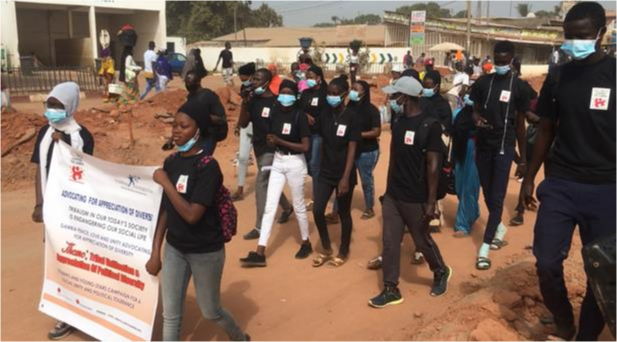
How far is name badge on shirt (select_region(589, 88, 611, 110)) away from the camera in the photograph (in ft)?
10.6

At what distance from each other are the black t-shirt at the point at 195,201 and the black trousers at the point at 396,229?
1642 mm

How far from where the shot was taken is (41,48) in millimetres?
36375

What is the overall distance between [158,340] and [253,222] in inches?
129

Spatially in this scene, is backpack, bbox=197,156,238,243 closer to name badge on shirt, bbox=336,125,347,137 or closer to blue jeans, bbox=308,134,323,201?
name badge on shirt, bbox=336,125,347,137

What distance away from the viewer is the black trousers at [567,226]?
3.28 meters

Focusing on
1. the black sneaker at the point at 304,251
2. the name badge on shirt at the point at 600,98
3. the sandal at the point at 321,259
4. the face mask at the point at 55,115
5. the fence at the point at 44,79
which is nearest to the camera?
the name badge on shirt at the point at 600,98

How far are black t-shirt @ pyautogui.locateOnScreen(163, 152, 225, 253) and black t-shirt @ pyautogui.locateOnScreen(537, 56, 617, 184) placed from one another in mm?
2170

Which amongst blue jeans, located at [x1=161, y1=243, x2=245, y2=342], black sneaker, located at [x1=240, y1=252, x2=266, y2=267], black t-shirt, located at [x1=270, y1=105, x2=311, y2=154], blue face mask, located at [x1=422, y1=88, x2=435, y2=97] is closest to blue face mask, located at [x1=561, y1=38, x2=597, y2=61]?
blue jeans, located at [x1=161, y1=243, x2=245, y2=342]

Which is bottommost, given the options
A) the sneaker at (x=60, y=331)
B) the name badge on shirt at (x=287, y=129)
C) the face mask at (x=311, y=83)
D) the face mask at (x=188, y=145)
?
the sneaker at (x=60, y=331)

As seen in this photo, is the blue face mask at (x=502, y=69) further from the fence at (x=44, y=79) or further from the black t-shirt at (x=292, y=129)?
the fence at (x=44, y=79)

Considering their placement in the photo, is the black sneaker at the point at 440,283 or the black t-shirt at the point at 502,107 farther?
the black t-shirt at the point at 502,107

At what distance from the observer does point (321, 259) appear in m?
5.96

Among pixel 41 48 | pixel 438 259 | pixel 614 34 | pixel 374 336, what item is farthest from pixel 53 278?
pixel 614 34

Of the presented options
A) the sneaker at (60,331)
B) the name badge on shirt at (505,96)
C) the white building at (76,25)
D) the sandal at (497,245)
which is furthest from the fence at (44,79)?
the name badge on shirt at (505,96)
